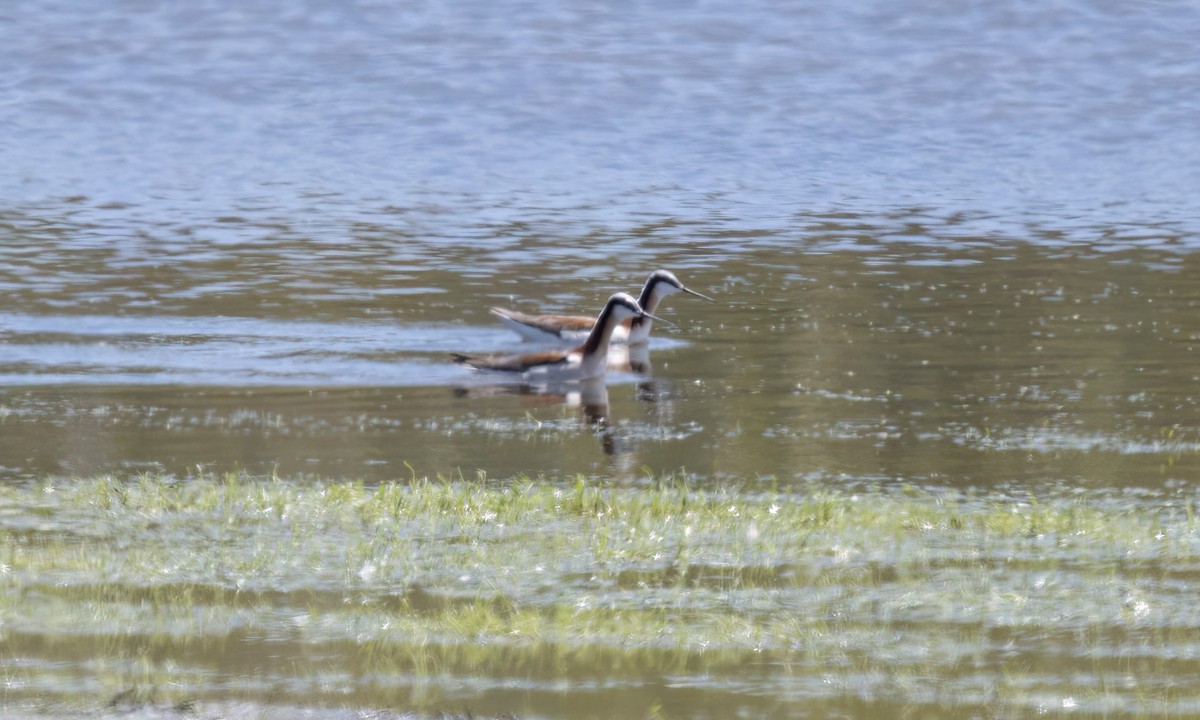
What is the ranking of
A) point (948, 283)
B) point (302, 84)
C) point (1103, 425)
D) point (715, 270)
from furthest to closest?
point (302, 84), point (715, 270), point (948, 283), point (1103, 425)

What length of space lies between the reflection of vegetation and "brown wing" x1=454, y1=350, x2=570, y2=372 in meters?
6.72

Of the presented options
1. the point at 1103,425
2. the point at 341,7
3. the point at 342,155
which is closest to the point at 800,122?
the point at 342,155

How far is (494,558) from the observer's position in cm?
1031

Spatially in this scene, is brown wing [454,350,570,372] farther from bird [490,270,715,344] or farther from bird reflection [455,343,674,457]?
bird [490,270,715,344]

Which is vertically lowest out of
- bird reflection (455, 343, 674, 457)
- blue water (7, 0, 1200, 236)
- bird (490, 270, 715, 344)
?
blue water (7, 0, 1200, 236)

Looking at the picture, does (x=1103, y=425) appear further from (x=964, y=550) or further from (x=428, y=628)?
(x=428, y=628)

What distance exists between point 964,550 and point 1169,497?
260 centimetres

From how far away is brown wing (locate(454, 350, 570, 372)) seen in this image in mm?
19266

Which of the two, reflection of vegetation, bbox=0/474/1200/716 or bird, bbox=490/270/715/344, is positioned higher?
reflection of vegetation, bbox=0/474/1200/716

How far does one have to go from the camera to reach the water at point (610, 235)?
51.1 feet

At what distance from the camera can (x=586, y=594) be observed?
9602mm

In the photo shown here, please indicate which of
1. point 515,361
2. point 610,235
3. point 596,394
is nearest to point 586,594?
point 596,394

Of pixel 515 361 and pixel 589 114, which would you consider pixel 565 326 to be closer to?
pixel 515 361

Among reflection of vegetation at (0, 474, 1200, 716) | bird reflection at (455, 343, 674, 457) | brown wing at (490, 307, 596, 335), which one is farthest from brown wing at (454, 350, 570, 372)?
reflection of vegetation at (0, 474, 1200, 716)
